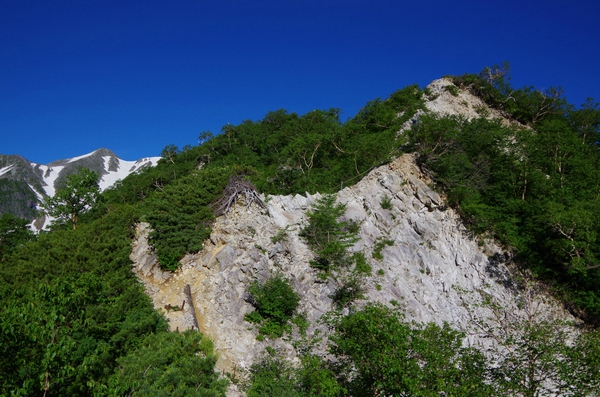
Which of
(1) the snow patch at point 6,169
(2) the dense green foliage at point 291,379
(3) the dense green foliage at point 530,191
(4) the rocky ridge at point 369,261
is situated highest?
(1) the snow patch at point 6,169

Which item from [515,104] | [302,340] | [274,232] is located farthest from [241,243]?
[515,104]

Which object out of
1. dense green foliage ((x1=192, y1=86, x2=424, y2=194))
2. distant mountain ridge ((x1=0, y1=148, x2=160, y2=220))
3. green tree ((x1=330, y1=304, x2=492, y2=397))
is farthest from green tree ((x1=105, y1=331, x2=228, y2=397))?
distant mountain ridge ((x1=0, y1=148, x2=160, y2=220))

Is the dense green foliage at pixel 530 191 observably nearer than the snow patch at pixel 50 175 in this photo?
Yes

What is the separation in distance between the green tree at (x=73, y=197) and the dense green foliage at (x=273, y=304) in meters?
21.5

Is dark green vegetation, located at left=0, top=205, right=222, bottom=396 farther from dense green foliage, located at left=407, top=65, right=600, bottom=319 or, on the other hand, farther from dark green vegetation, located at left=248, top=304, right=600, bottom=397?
dense green foliage, located at left=407, top=65, right=600, bottom=319

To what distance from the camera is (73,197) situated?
3175cm

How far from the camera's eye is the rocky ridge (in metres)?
19.2

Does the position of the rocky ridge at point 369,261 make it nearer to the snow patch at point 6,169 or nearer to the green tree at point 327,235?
the green tree at point 327,235

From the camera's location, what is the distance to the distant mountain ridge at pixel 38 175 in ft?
355

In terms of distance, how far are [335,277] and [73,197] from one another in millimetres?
27558

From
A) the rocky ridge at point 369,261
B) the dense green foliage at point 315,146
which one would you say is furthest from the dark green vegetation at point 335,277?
the rocky ridge at point 369,261

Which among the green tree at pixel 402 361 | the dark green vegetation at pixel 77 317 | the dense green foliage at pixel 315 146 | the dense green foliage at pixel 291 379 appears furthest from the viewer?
the dense green foliage at pixel 315 146

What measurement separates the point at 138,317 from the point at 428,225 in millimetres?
21724

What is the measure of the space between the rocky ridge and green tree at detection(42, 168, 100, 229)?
39.8 ft
